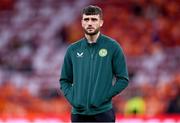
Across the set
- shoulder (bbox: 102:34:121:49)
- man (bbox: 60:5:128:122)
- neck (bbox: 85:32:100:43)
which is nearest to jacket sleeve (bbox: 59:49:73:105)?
man (bbox: 60:5:128:122)

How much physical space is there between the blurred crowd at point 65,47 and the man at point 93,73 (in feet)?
23.2

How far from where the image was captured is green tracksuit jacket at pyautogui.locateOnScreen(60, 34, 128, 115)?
5.38 m

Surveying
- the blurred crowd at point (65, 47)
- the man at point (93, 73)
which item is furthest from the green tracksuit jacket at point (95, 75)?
the blurred crowd at point (65, 47)

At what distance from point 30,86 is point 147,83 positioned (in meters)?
2.12

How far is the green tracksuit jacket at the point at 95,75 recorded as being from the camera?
5.38m

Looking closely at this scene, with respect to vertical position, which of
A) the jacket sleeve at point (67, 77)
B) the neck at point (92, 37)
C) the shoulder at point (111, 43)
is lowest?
the jacket sleeve at point (67, 77)

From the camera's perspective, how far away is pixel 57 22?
13.8m

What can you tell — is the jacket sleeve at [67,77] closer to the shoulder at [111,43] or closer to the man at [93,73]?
the man at [93,73]

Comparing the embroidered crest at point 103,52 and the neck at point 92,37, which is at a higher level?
the neck at point 92,37

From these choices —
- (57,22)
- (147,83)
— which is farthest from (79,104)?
(57,22)

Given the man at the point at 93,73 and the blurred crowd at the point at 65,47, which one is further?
the blurred crowd at the point at 65,47

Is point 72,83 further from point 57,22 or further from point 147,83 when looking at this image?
point 57,22

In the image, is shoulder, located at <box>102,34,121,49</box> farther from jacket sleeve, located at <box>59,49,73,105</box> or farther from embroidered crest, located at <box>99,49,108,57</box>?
jacket sleeve, located at <box>59,49,73,105</box>

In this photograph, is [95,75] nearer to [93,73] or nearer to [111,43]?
[93,73]
